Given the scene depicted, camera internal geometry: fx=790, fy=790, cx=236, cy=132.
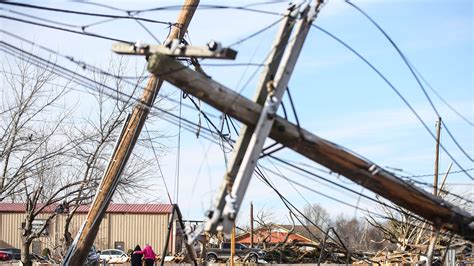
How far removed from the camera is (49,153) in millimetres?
29297

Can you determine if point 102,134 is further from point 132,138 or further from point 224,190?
point 224,190

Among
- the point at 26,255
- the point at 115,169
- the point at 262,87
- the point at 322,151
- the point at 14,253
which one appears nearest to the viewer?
the point at 262,87

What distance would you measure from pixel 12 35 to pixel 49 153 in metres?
18.6

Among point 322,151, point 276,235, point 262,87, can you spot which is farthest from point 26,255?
point 276,235

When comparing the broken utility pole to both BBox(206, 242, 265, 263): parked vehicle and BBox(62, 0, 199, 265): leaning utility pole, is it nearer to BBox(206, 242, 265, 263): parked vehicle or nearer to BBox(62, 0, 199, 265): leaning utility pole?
BBox(62, 0, 199, 265): leaning utility pole

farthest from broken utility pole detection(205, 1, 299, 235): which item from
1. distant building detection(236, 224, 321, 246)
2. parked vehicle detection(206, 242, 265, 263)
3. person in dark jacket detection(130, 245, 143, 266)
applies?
parked vehicle detection(206, 242, 265, 263)

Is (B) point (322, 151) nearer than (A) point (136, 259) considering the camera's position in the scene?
Yes

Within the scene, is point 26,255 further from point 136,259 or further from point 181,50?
point 181,50

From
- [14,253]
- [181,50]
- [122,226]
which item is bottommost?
[14,253]

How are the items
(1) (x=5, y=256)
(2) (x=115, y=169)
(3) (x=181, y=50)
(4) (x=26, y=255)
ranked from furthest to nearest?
1. (1) (x=5, y=256)
2. (4) (x=26, y=255)
3. (2) (x=115, y=169)
4. (3) (x=181, y=50)

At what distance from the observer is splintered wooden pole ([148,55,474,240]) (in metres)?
9.38

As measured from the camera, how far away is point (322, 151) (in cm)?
1038

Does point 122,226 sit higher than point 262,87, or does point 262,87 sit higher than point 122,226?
point 122,226

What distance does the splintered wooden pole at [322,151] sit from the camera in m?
9.38
